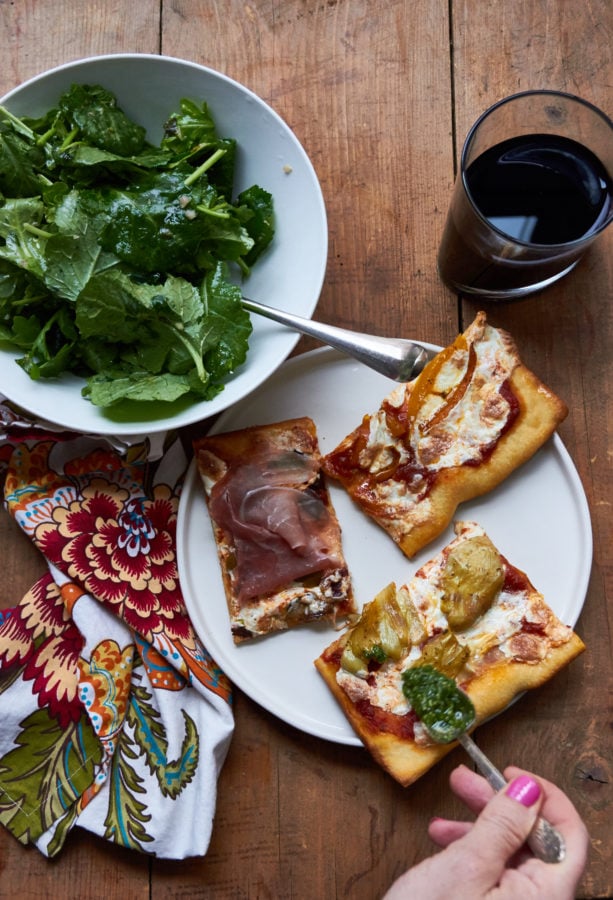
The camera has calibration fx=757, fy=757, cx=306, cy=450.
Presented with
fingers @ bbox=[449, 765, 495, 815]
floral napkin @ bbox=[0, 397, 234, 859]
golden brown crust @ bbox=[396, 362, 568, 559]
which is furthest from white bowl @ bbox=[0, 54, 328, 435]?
fingers @ bbox=[449, 765, 495, 815]

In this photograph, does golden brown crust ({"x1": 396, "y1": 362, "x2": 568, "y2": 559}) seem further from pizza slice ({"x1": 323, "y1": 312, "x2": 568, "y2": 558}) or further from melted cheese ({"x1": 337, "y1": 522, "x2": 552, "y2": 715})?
melted cheese ({"x1": 337, "y1": 522, "x2": 552, "y2": 715})

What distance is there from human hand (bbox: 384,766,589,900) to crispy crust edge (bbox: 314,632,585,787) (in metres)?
0.27

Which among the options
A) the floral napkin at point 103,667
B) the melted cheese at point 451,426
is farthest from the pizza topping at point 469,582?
the floral napkin at point 103,667

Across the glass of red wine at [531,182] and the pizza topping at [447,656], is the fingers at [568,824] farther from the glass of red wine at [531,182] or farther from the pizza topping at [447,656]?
the glass of red wine at [531,182]

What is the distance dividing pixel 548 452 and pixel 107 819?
1.74 metres

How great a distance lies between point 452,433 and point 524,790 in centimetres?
99

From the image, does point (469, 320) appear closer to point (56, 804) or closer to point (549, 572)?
point (549, 572)

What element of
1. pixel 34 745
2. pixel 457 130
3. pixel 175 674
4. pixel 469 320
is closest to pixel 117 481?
pixel 175 674

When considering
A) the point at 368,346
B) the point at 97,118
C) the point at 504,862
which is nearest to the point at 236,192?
the point at 97,118

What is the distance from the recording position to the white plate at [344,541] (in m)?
2.29

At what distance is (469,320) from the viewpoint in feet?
8.08

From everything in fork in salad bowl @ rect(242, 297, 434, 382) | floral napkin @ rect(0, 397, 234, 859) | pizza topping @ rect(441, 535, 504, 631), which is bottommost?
floral napkin @ rect(0, 397, 234, 859)

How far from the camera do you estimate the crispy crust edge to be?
2.15 metres

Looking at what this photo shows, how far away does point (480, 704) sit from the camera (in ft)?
7.07
